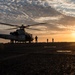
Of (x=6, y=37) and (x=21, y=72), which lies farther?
(x=6, y=37)

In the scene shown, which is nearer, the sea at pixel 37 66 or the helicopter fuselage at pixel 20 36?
the sea at pixel 37 66

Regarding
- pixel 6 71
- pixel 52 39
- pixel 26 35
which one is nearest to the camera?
pixel 6 71

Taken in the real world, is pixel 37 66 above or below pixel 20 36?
below

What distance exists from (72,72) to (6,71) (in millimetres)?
6002

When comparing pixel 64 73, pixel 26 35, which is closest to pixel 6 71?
A: pixel 64 73

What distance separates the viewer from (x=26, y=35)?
99312 mm

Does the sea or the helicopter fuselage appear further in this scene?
the helicopter fuselage

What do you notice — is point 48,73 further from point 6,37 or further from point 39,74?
point 6,37

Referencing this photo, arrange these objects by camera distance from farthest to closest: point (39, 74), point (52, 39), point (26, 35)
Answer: point (52, 39) < point (26, 35) < point (39, 74)

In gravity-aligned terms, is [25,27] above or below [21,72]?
above

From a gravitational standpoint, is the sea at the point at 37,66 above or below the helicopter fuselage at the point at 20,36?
below

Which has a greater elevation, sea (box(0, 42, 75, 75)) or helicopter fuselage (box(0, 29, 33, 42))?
helicopter fuselage (box(0, 29, 33, 42))

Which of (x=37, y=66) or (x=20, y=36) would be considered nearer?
(x=37, y=66)

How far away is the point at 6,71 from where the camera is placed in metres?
23.9
